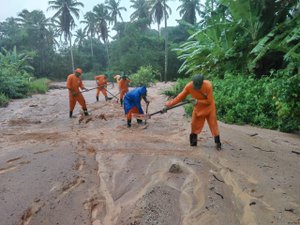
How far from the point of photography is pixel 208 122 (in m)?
5.97

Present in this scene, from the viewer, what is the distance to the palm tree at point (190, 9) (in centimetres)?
3788

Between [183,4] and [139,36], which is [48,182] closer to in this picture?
[139,36]

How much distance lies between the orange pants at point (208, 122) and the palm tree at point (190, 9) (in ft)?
111

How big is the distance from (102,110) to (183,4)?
29679 mm

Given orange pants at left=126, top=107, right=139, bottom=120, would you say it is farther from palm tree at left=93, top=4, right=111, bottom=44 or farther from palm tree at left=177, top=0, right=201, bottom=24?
palm tree at left=93, top=4, right=111, bottom=44

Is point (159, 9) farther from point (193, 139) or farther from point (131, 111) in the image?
point (193, 139)

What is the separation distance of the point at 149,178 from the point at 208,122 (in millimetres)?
1830

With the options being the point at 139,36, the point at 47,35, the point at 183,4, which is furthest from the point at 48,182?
the point at 47,35

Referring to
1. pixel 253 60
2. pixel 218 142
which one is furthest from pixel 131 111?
pixel 253 60

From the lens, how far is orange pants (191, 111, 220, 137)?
5906mm

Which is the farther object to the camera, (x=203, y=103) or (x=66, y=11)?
(x=66, y=11)

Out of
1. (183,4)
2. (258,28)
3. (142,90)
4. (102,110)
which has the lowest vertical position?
(102,110)

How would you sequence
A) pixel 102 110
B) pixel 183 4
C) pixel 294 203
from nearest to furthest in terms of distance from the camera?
pixel 294 203, pixel 102 110, pixel 183 4

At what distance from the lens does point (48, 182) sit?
4.61m
